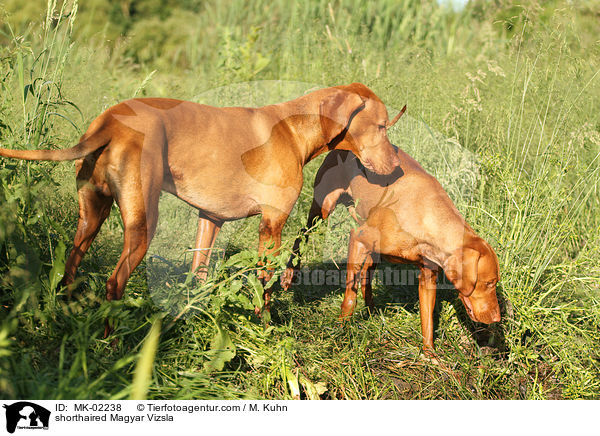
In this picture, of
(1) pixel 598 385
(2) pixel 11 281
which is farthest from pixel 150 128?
(1) pixel 598 385

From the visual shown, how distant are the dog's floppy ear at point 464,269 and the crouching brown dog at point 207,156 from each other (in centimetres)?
67

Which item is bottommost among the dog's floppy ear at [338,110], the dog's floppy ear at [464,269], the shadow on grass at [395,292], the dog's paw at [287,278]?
the shadow on grass at [395,292]

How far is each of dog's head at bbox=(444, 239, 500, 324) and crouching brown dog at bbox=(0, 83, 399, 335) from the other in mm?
694

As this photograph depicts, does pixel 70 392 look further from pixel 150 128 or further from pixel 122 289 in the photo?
pixel 150 128

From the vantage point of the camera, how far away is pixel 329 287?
14.4ft

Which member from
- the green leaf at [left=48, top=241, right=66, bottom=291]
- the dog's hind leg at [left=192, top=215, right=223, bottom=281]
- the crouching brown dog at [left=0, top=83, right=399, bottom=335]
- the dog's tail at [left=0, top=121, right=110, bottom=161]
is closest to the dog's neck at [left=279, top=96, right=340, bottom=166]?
the crouching brown dog at [left=0, top=83, right=399, bottom=335]

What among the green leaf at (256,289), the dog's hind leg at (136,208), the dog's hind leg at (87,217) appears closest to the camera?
the dog's hind leg at (136,208)

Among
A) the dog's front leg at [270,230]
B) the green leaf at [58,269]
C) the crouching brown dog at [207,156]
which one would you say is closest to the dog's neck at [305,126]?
the crouching brown dog at [207,156]

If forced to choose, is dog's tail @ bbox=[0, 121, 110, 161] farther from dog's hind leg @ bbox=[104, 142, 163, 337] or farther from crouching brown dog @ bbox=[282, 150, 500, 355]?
crouching brown dog @ bbox=[282, 150, 500, 355]

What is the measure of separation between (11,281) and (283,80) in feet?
15.0

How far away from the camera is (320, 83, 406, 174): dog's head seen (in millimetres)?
3148

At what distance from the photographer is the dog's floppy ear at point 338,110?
3137 millimetres

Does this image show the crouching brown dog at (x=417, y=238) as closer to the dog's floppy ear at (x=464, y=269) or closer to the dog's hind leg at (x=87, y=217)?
the dog's floppy ear at (x=464, y=269)

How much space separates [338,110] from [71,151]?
59.0 inches
